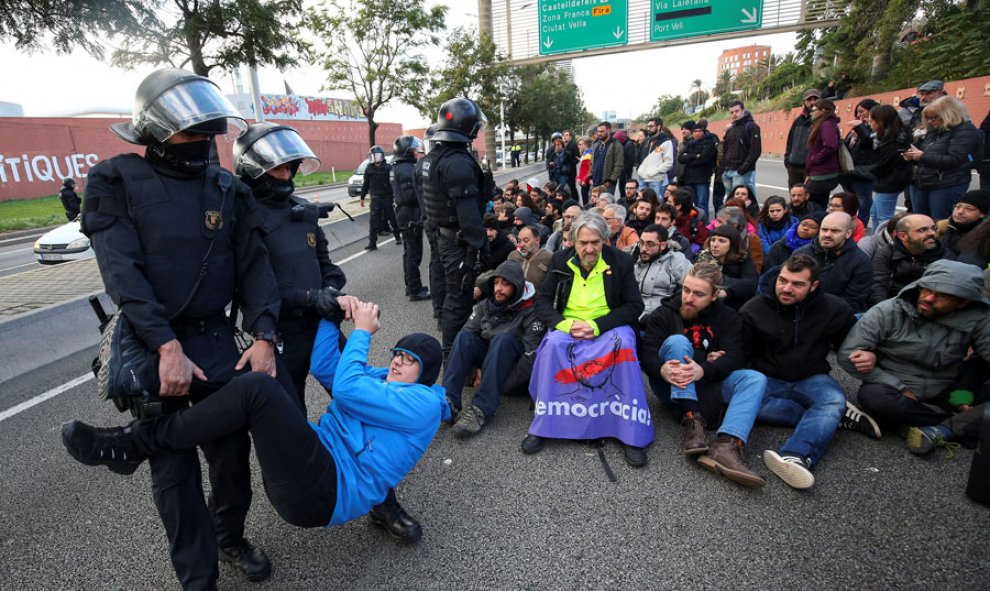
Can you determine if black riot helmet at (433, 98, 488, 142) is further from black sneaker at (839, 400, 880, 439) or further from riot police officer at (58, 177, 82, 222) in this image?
riot police officer at (58, 177, 82, 222)

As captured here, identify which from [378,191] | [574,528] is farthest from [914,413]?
[378,191]

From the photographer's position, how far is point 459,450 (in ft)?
10.8

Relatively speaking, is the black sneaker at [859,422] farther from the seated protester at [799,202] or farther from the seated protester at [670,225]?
the seated protester at [799,202]

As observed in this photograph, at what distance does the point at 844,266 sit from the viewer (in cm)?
415

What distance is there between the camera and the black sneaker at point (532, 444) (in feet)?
10.6

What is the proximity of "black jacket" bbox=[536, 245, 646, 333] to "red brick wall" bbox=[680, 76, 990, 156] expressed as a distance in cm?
1262

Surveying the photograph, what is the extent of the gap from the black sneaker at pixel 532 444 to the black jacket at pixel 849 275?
2.59 metres

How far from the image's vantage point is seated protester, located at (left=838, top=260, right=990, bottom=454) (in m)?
2.95

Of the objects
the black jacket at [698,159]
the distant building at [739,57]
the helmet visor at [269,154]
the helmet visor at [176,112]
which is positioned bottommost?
the black jacket at [698,159]

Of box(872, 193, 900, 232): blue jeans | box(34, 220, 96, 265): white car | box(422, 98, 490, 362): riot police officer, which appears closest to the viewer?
box(422, 98, 490, 362): riot police officer

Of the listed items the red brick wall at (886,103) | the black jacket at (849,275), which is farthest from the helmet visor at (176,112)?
the red brick wall at (886,103)

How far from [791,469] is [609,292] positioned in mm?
1519

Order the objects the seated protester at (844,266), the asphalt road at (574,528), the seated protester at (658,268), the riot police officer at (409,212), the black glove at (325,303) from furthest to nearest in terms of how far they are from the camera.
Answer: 1. the riot police officer at (409,212)
2. the seated protester at (658,268)
3. the seated protester at (844,266)
4. the black glove at (325,303)
5. the asphalt road at (574,528)

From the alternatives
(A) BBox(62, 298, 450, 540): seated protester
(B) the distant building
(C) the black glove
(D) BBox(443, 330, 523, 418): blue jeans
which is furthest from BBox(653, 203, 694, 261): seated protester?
(B) the distant building
